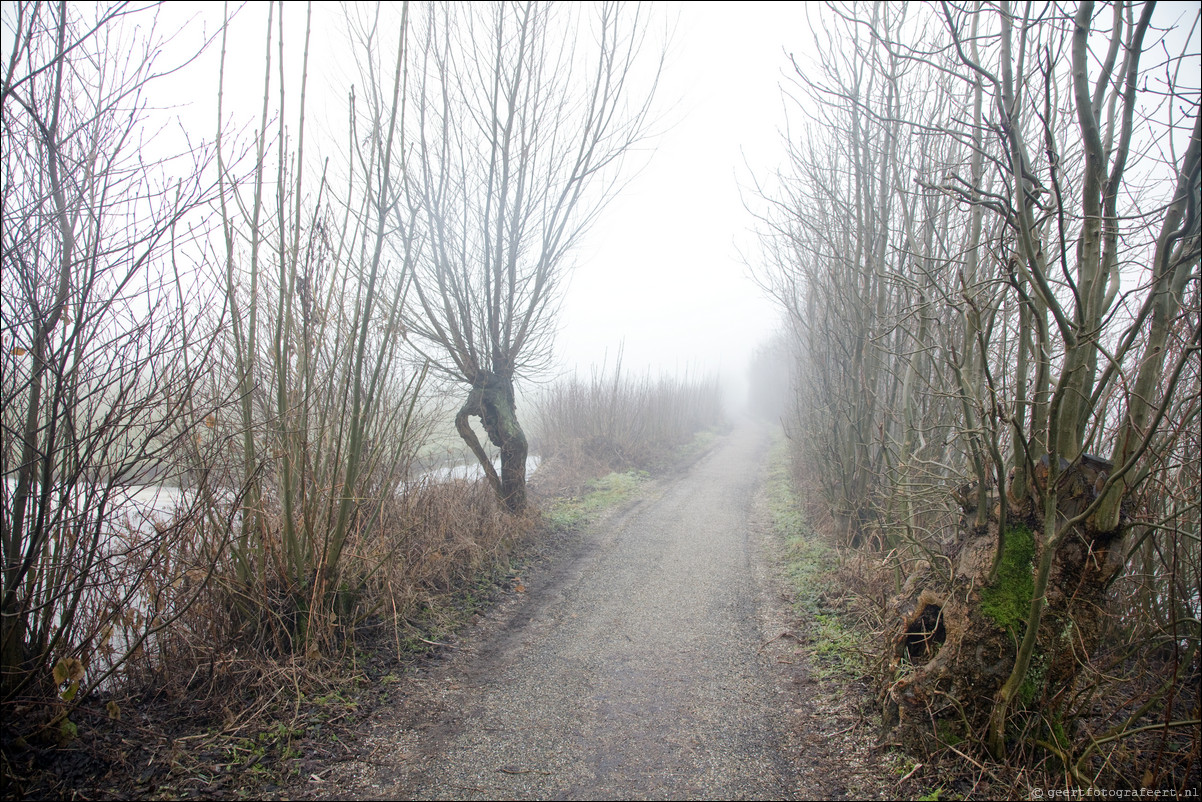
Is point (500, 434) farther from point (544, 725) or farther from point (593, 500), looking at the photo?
point (544, 725)

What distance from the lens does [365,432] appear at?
3977 mm

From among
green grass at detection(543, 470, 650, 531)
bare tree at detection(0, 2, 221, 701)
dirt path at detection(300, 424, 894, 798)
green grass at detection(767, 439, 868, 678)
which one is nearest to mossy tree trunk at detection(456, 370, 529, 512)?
green grass at detection(543, 470, 650, 531)

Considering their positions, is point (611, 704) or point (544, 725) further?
point (611, 704)

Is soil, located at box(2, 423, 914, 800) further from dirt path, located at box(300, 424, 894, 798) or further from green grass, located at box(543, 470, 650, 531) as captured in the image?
green grass, located at box(543, 470, 650, 531)

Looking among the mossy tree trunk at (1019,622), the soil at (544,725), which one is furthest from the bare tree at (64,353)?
the mossy tree trunk at (1019,622)

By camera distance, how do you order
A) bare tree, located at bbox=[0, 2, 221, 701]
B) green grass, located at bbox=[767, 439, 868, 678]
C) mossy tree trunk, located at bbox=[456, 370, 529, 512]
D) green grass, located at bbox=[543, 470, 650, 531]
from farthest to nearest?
green grass, located at bbox=[543, 470, 650, 531] → mossy tree trunk, located at bbox=[456, 370, 529, 512] → green grass, located at bbox=[767, 439, 868, 678] → bare tree, located at bbox=[0, 2, 221, 701]

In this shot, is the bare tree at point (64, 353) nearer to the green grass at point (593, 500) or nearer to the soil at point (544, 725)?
the soil at point (544, 725)

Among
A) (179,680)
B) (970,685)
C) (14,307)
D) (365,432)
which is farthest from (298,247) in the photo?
(970,685)

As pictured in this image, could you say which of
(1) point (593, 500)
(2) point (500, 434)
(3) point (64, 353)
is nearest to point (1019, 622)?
(3) point (64, 353)

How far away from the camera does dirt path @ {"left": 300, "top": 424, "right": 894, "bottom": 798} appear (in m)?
2.72

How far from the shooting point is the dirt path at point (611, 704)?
2719 mm

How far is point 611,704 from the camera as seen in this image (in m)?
3.41

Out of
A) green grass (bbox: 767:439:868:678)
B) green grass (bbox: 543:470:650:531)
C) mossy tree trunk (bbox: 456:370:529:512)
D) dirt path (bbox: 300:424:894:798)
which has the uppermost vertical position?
mossy tree trunk (bbox: 456:370:529:512)

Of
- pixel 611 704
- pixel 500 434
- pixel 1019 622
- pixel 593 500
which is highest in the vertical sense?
pixel 500 434
